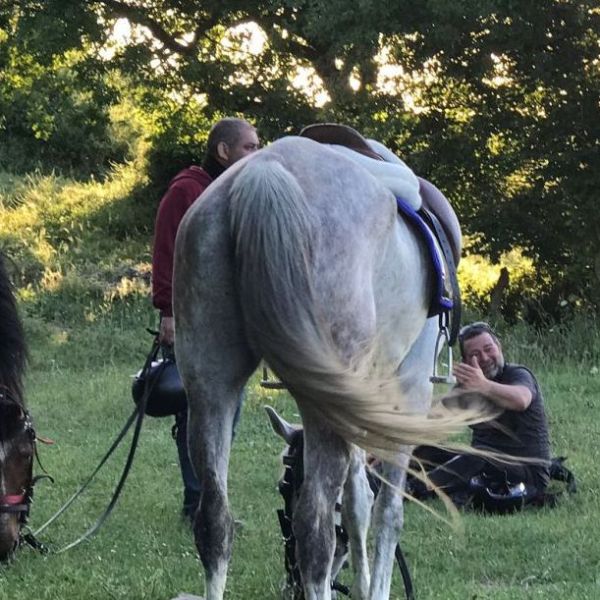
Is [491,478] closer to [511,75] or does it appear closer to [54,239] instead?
[511,75]

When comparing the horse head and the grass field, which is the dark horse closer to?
the horse head

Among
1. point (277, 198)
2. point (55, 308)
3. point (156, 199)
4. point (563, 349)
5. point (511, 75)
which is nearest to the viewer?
point (277, 198)

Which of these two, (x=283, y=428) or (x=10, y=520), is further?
(x=10, y=520)

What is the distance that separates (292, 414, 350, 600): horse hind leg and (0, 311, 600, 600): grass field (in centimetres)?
63

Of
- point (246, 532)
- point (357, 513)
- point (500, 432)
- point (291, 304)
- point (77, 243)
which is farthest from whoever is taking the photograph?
point (77, 243)

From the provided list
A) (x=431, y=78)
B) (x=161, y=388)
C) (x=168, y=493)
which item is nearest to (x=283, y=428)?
(x=161, y=388)

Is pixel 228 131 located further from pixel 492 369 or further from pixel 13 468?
pixel 492 369

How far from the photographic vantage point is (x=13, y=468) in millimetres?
4895

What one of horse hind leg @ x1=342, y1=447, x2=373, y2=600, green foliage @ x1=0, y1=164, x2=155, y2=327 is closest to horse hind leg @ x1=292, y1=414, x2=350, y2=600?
horse hind leg @ x1=342, y1=447, x2=373, y2=600

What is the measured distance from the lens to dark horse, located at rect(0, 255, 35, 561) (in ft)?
15.8

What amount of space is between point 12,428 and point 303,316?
6.57 ft

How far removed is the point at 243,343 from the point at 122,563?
197 centimetres

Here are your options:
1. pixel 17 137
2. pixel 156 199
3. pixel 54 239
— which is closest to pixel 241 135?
pixel 54 239

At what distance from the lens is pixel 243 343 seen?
3.56m
